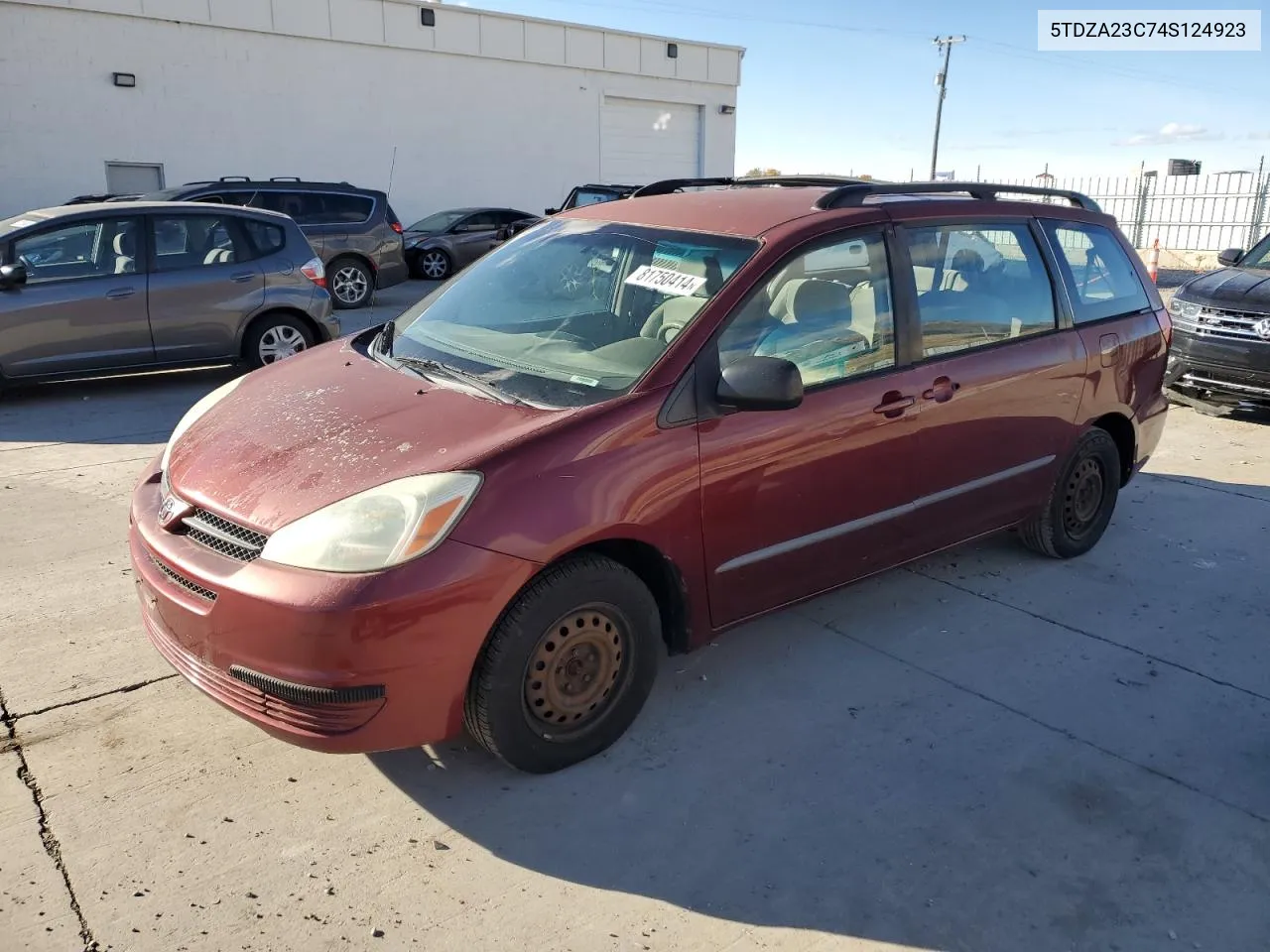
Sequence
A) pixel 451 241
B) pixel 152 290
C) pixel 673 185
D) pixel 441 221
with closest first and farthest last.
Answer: pixel 673 185
pixel 152 290
pixel 451 241
pixel 441 221

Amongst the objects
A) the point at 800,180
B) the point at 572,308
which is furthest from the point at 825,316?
the point at 800,180

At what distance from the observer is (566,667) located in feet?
9.81

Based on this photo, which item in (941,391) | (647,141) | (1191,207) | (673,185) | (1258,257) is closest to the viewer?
(941,391)

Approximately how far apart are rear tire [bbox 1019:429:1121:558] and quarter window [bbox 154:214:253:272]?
690 centimetres

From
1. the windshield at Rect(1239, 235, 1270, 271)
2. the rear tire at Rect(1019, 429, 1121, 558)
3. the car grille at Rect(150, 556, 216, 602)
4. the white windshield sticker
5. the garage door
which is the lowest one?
the rear tire at Rect(1019, 429, 1121, 558)

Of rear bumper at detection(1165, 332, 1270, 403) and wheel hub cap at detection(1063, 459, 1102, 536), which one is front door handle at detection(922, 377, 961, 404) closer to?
wheel hub cap at detection(1063, 459, 1102, 536)

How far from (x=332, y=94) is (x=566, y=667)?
20.4m

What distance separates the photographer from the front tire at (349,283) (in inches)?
543

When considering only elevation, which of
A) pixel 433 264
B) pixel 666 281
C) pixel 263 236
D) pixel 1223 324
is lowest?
pixel 433 264

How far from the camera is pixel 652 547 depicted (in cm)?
307

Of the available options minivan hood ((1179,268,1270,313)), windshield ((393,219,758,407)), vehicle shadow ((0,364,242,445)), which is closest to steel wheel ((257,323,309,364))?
vehicle shadow ((0,364,242,445))

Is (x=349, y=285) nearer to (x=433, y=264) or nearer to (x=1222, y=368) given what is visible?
(x=433, y=264)

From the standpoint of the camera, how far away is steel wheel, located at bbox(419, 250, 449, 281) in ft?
58.9

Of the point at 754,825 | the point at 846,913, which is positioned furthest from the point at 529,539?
the point at 846,913
